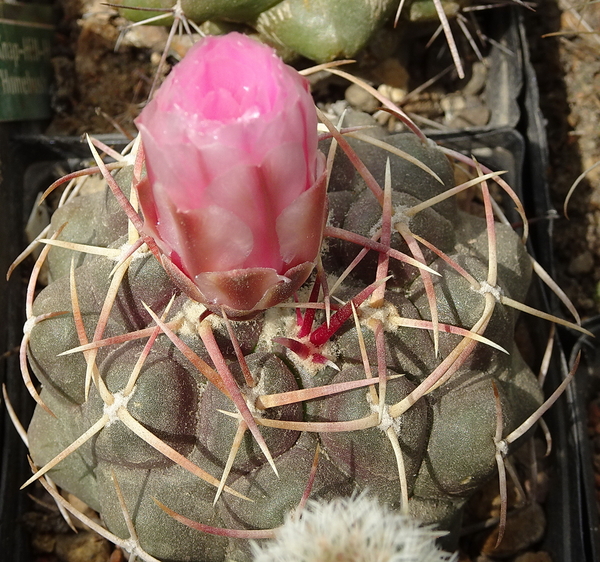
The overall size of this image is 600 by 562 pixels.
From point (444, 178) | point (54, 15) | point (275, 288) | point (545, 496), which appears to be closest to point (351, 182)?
point (444, 178)

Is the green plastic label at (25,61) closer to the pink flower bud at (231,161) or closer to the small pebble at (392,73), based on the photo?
the small pebble at (392,73)

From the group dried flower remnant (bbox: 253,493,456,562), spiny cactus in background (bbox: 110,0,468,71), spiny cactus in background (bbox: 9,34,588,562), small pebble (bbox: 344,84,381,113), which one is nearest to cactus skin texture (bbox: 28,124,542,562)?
spiny cactus in background (bbox: 9,34,588,562)

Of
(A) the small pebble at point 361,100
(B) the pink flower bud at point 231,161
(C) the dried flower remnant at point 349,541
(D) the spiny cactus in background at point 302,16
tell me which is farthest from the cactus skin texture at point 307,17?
(C) the dried flower remnant at point 349,541

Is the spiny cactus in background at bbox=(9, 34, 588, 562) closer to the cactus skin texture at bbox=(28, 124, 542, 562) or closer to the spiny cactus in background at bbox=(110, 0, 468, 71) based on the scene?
the cactus skin texture at bbox=(28, 124, 542, 562)

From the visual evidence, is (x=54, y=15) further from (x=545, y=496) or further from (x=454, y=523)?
(x=545, y=496)

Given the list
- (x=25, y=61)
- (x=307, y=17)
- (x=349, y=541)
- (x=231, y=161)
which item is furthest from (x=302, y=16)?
(x=349, y=541)

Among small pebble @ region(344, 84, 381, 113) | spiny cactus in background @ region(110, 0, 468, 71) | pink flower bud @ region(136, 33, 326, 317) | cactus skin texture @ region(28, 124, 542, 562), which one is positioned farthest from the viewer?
small pebble @ region(344, 84, 381, 113)
